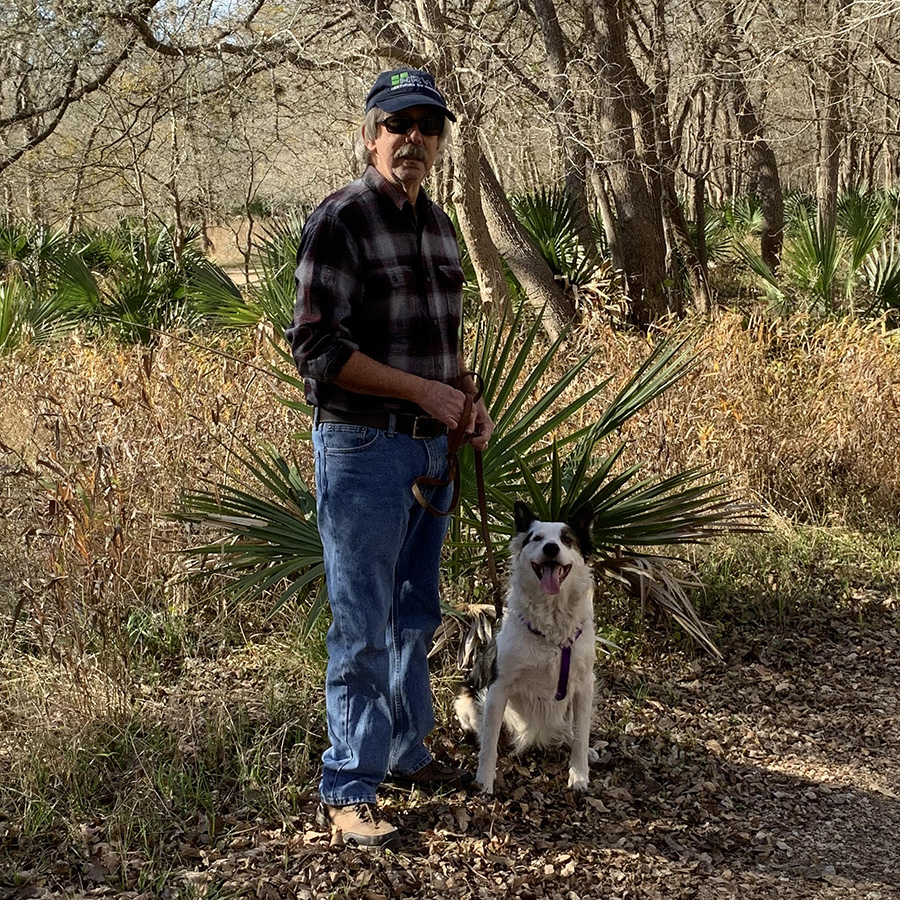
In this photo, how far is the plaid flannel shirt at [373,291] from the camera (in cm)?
304

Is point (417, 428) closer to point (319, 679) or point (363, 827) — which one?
point (363, 827)

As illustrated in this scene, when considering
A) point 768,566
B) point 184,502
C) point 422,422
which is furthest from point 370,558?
point 768,566

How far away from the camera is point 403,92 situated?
3.11 meters

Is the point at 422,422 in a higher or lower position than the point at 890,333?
lower

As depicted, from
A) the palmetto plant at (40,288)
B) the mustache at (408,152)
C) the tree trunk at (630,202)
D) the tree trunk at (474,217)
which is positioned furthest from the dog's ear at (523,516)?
the tree trunk at (630,202)

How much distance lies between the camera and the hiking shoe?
3484 mm

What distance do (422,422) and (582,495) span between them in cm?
151

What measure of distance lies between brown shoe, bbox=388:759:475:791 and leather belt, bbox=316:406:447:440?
52.7 inches

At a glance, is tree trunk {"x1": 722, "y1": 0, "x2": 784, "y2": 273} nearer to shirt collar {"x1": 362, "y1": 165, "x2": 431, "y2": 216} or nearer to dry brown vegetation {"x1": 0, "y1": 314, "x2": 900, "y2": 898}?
dry brown vegetation {"x1": 0, "y1": 314, "x2": 900, "y2": 898}

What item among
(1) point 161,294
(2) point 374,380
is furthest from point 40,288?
(2) point 374,380

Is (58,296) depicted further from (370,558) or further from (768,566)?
(370,558)

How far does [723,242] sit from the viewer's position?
1736cm

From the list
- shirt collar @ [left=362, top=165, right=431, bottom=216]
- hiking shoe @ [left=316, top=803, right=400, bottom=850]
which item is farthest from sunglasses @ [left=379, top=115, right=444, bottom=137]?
hiking shoe @ [left=316, top=803, right=400, bottom=850]

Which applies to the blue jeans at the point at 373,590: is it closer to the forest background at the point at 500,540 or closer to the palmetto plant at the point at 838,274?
the forest background at the point at 500,540
